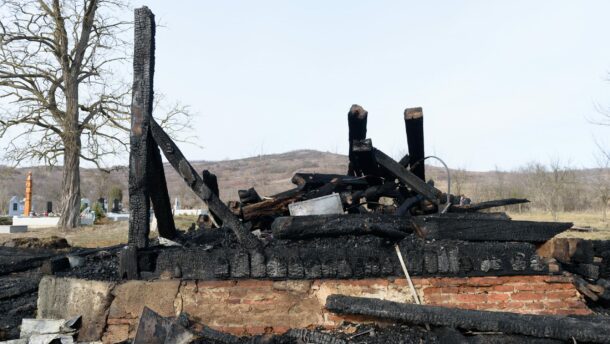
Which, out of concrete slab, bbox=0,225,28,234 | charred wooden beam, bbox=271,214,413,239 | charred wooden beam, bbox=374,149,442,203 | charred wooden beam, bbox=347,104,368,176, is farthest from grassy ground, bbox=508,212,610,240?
concrete slab, bbox=0,225,28,234

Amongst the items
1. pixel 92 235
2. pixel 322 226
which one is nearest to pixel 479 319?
pixel 322 226

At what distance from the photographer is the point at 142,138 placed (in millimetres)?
4684

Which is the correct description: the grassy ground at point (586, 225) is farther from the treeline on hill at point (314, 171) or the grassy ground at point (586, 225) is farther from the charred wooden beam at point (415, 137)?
the charred wooden beam at point (415, 137)

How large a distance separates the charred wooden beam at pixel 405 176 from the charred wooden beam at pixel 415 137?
492 mm

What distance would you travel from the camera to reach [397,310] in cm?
407

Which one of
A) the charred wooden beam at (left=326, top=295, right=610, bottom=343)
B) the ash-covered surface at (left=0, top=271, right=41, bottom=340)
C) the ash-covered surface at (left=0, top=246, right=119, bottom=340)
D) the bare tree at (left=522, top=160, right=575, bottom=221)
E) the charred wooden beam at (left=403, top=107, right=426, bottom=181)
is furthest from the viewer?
the bare tree at (left=522, top=160, right=575, bottom=221)

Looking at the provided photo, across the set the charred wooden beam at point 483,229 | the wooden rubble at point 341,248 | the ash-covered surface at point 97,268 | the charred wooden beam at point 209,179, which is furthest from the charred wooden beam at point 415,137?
the ash-covered surface at point 97,268

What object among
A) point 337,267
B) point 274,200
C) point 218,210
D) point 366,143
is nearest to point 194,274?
point 218,210

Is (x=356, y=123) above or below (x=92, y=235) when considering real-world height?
above

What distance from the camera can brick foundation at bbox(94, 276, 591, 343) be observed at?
4332 mm

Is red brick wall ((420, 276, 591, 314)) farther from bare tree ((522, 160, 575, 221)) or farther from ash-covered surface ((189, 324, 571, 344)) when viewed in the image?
bare tree ((522, 160, 575, 221))

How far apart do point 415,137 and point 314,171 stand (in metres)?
63.4

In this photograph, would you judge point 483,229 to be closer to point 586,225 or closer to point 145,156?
point 145,156

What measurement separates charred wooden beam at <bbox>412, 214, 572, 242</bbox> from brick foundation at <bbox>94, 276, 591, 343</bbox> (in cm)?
41
